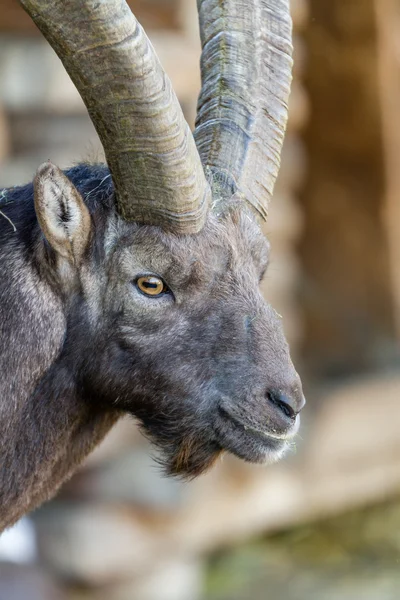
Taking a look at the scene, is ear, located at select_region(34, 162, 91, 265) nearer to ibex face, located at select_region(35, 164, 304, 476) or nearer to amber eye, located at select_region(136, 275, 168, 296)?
ibex face, located at select_region(35, 164, 304, 476)

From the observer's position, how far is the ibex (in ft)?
13.3

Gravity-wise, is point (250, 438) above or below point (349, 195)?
above

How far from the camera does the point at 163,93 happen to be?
3844 mm

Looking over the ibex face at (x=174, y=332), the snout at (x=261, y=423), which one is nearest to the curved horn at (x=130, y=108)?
the ibex face at (x=174, y=332)

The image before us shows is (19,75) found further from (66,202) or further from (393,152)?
(66,202)

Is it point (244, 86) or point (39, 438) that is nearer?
point (39, 438)

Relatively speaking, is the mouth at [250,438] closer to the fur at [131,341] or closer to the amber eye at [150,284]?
the fur at [131,341]

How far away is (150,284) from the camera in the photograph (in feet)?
13.6

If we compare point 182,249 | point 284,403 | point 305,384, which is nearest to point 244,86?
point 182,249

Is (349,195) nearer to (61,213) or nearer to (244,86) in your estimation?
(244,86)

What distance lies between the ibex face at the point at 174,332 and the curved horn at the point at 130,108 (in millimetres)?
133

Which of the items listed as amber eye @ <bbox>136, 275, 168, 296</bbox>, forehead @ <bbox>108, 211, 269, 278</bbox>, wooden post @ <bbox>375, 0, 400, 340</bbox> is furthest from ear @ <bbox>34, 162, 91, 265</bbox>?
wooden post @ <bbox>375, 0, 400, 340</bbox>

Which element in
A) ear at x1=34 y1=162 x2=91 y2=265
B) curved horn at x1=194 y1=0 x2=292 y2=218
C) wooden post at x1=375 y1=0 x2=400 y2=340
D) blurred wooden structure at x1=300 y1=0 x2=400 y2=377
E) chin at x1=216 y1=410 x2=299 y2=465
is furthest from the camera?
blurred wooden structure at x1=300 y1=0 x2=400 y2=377

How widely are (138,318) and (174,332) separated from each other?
0.50 feet
